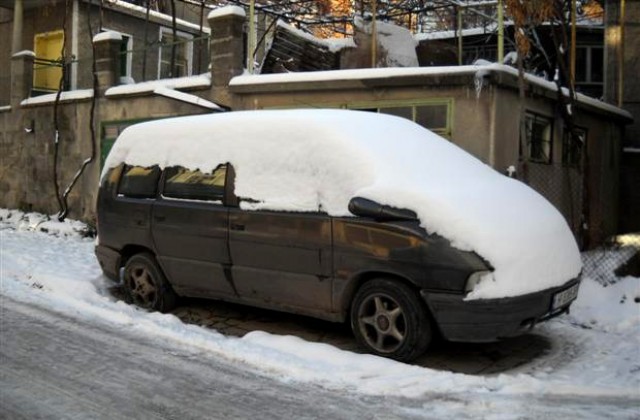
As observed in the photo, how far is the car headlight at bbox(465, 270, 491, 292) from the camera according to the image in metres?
4.63

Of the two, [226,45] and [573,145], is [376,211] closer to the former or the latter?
[226,45]

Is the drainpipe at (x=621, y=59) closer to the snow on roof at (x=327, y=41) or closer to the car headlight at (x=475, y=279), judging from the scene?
the snow on roof at (x=327, y=41)

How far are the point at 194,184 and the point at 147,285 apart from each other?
1.30 meters

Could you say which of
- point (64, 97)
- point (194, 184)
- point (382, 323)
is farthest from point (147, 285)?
point (64, 97)

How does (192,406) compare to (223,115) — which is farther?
(223,115)

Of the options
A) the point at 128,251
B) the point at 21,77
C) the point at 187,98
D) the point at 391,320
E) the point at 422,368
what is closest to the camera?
the point at 422,368

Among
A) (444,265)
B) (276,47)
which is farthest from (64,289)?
(276,47)

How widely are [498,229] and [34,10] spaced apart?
17526 mm

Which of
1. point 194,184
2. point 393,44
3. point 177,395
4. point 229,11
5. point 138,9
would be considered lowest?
point 177,395

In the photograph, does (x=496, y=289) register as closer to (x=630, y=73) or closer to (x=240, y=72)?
(x=240, y=72)

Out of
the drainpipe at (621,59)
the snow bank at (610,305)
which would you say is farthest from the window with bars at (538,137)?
the drainpipe at (621,59)

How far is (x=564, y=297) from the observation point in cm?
516

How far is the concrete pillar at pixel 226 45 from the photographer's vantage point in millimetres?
10523

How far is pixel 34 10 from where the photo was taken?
18.2m
